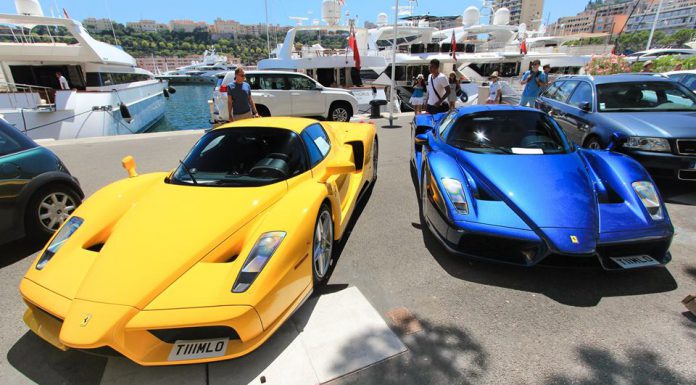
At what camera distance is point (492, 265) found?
291 cm

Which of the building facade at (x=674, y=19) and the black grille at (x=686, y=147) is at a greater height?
the building facade at (x=674, y=19)

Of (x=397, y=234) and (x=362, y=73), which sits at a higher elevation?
(x=362, y=73)

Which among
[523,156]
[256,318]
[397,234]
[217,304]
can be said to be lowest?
[397,234]

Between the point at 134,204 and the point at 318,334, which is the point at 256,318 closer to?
the point at 318,334

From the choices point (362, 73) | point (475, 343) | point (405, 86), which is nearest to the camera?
point (475, 343)

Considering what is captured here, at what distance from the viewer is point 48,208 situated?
11.0 feet

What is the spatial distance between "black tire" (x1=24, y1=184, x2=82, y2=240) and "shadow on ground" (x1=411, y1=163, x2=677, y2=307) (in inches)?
148

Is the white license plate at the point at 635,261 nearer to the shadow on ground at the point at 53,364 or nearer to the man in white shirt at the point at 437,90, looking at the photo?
the shadow on ground at the point at 53,364

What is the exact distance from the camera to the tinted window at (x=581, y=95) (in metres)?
5.42

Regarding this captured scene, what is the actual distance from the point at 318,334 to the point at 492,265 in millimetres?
1619

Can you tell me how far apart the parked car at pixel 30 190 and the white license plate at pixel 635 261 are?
4901 millimetres

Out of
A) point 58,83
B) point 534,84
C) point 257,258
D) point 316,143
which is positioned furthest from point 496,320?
point 58,83

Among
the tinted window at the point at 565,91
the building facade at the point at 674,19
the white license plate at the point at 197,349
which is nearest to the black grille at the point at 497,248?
the white license plate at the point at 197,349

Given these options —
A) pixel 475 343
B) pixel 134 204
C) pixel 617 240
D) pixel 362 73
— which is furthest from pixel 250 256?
pixel 362 73
